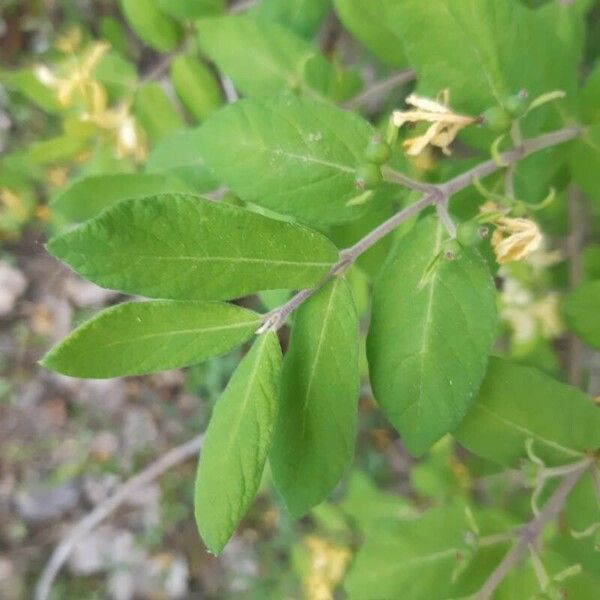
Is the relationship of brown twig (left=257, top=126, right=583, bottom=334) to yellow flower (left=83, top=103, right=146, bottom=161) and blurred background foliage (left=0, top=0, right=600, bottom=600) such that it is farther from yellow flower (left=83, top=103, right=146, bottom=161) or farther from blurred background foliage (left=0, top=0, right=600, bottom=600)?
yellow flower (left=83, top=103, right=146, bottom=161)

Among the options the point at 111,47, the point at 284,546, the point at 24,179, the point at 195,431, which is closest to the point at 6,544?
the point at 195,431

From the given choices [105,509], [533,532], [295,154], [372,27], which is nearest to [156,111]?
[372,27]

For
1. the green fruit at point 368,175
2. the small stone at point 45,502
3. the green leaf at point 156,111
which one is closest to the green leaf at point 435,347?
the green fruit at point 368,175

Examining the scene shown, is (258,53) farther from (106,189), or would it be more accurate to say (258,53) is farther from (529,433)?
(529,433)

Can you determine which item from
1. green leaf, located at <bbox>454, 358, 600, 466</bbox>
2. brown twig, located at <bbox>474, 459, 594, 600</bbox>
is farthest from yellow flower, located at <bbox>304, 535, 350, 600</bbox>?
green leaf, located at <bbox>454, 358, 600, 466</bbox>

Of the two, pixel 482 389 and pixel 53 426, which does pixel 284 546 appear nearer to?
pixel 53 426

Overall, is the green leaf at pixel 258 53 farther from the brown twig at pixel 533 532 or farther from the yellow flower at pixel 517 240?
the brown twig at pixel 533 532
